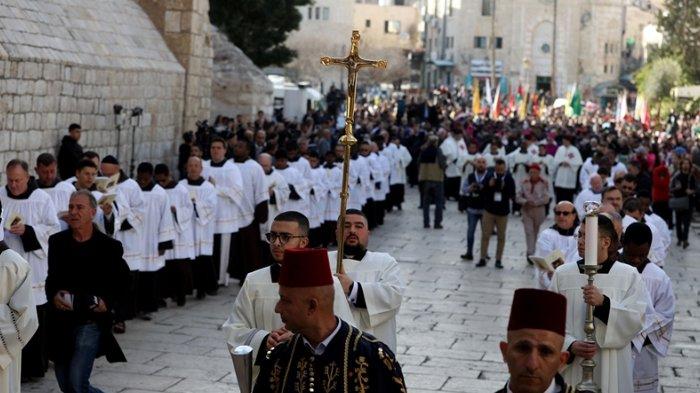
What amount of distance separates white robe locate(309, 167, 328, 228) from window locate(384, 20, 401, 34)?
104 metres

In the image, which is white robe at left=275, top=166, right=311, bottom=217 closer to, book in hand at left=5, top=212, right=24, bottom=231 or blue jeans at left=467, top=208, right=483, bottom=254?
blue jeans at left=467, top=208, right=483, bottom=254

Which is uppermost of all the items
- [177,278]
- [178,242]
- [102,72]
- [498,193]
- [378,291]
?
[102,72]

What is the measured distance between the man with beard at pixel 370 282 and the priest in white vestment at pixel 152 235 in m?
6.17

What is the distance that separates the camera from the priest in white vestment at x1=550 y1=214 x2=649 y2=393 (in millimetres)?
7992

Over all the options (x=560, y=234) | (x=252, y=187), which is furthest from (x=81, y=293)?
(x=252, y=187)

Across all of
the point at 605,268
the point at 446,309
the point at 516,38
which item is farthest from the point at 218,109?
the point at 516,38

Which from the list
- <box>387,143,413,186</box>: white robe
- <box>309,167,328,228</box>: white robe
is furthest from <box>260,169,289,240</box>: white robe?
<box>387,143,413,186</box>: white robe

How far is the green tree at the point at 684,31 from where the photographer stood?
56.8 metres

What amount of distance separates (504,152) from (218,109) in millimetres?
6905

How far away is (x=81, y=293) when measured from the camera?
876cm

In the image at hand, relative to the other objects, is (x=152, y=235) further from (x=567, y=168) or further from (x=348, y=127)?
(x=567, y=168)

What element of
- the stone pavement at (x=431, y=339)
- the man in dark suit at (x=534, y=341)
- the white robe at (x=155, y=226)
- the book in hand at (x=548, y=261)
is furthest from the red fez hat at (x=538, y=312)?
the white robe at (x=155, y=226)

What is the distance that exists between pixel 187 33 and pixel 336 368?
20040 mm

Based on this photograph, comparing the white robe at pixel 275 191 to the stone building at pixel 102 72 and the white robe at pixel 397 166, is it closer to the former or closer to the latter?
the stone building at pixel 102 72
